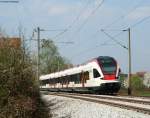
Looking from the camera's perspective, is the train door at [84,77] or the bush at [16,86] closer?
the bush at [16,86]

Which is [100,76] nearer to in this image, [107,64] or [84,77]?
[107,64]

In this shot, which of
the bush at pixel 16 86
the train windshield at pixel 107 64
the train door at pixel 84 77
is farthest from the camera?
the train door at pixel 84 77

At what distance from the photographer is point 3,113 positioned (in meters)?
16.7

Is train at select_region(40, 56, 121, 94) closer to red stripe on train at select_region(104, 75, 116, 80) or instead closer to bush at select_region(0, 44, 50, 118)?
red stripe on train at select_region(104, 75, 116, 80)

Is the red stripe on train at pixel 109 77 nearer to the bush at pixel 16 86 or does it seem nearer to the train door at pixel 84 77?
the train door at pixel 84 77

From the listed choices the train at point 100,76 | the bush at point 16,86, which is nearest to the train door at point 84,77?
the train at point 100,76

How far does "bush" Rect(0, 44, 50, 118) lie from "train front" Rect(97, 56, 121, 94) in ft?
72.5

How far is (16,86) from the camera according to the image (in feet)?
59.2

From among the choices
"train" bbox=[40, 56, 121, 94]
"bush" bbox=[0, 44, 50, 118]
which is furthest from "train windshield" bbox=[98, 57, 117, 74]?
"bush" bbox=[0, 44, 50, 118]

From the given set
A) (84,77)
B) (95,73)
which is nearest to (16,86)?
(95,73)

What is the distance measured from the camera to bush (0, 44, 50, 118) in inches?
664

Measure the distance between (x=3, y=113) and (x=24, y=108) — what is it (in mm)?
723

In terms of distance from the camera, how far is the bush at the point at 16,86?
16.9 m

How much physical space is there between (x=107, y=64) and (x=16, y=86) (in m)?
25.5
